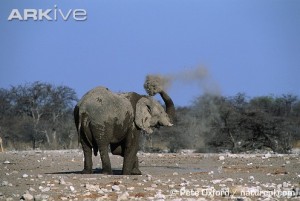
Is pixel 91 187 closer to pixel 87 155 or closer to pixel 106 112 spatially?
pixel 106 112

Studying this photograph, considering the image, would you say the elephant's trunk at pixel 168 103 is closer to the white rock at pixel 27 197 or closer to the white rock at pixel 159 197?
the white rock at pixel 159 197

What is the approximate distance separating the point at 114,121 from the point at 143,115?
3.15 ft

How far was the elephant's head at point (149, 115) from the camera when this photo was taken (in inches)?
615

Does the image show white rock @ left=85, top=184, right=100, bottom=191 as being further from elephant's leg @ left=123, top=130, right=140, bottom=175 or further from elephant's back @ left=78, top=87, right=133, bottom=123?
elephant's leg @ left=123, top=130, right=140, bottom=175

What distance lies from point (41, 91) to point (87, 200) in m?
42.0

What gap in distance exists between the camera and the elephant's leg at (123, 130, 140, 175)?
51.0 feet

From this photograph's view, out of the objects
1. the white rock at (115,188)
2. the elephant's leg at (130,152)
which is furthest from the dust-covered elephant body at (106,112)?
the white rock at (115,188)

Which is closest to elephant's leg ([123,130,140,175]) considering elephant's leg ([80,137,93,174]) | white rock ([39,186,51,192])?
elephant's leg ([80,137,93,174])

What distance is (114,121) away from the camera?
14953 mm

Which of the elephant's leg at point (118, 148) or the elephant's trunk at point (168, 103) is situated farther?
the elephant's trunk at point (168, 103)

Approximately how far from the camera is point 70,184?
12.0 m

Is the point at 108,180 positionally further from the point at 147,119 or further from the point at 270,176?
the point at 270,176

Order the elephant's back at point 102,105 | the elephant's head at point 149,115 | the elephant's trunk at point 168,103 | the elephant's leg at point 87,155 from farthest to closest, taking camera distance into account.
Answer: the elephant's trunk at point 168,103 < the elephant's head at point 149,115 < the elephant's leg at point 87,155 < the elephant's back at point 102,105

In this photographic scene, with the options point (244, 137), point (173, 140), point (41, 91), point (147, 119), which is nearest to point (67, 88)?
point (41, 91)
